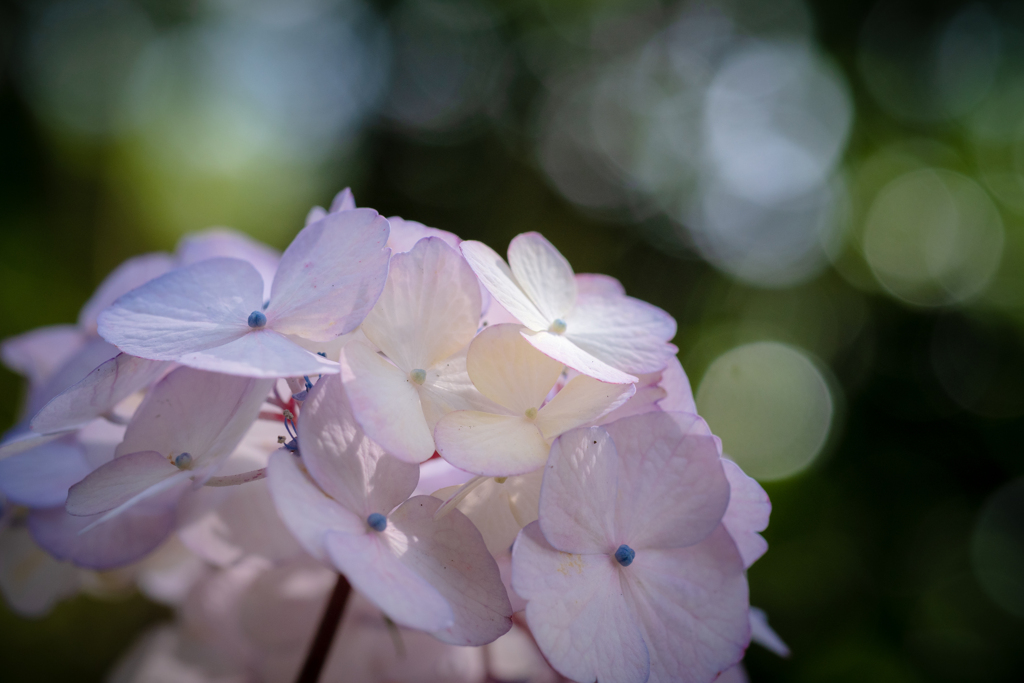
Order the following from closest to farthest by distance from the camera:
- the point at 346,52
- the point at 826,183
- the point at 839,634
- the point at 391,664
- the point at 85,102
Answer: the point at 391,664
the point at 839,634
the point at 85,102
the point at 826,183
the point at 346,52

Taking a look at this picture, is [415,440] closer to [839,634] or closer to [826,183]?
[839,634]

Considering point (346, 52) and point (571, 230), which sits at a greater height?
point (346, 52)

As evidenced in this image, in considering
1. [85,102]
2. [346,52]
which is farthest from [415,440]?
[346,52]

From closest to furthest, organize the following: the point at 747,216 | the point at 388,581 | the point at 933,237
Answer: the point at 388,581
the point at 933,237
the point at 747,216

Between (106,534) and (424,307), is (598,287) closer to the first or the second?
(424,307)

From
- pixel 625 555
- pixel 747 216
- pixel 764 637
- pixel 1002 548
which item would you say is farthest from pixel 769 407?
pixel 625 555

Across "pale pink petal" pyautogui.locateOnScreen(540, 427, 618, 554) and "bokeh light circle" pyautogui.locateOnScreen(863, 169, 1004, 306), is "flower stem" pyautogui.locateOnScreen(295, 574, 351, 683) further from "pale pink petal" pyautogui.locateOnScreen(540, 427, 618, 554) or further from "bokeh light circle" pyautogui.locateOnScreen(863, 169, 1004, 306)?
"bokeh light circle" pyautogui.locateOnScreen(863, 169, 1004, 306)

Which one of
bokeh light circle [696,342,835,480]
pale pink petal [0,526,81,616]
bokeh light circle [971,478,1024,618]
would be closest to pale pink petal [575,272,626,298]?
pale pink petal [0,526,81,616]

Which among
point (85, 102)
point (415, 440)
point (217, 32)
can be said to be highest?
point (415, 440)
